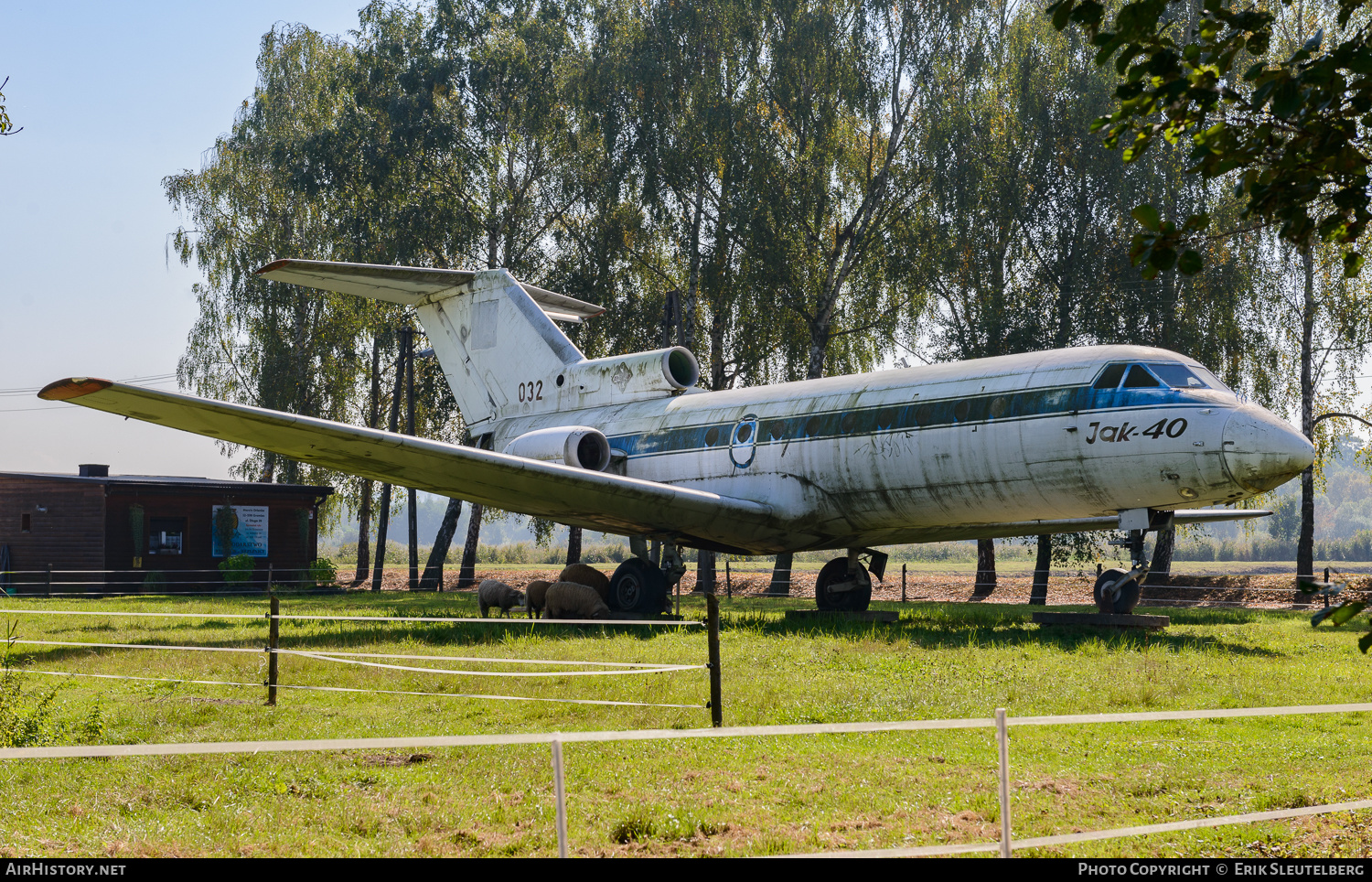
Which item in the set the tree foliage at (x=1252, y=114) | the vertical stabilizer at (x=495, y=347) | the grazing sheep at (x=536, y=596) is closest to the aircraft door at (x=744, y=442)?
the grazing sheep at (x=536, y=596)

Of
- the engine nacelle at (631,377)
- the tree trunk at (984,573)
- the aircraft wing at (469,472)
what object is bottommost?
the tree trunk at (984,573)

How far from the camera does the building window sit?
33.5 metres

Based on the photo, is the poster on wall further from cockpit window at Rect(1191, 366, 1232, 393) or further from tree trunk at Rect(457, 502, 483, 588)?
cockpit window at Rect(1191, 366, 1232, 393)

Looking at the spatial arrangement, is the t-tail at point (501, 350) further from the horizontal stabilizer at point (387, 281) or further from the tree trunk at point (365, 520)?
the tree trunk at point (365, 520)

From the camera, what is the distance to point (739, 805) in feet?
21.6

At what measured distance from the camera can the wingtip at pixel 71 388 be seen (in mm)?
12203

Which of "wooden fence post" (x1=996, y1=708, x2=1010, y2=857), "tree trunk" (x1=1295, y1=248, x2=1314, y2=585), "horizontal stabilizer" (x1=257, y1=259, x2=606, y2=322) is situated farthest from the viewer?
"tree trunk" (x1=1295, y1=248, x2=1314, y2=585)

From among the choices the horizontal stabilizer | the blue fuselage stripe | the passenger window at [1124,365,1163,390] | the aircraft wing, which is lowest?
the aircraft wing

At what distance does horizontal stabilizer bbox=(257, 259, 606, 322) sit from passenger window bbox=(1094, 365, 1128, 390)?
1349cm

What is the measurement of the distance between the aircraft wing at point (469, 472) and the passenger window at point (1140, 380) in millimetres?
6029

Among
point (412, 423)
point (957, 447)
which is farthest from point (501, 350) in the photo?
point (412, 423)

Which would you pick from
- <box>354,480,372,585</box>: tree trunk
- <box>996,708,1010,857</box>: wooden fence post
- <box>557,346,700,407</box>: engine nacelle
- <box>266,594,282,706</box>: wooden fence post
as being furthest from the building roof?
<box>996,708,1010,857</box>: wooden fence post

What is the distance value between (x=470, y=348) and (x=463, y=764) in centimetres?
1776
